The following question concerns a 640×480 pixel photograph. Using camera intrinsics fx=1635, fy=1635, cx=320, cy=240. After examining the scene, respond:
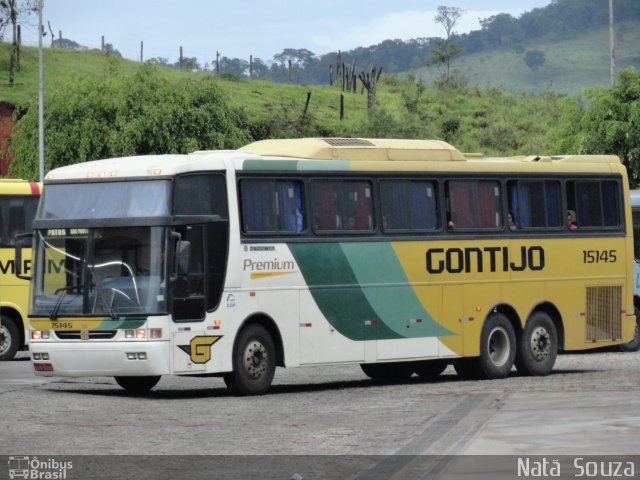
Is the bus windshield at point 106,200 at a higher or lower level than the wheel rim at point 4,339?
higher

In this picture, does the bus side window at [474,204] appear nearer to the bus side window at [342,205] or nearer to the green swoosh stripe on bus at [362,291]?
the green swoosh stripe on bus at [362,291]

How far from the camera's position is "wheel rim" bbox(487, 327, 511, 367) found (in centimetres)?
2561

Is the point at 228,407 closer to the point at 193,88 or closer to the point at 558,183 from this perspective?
the point at 558,183

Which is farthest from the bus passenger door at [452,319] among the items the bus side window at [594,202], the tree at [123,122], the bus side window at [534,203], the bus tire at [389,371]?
the tree at [123,122]

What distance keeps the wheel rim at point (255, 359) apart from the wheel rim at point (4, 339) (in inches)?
415

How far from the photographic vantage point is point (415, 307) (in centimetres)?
2434

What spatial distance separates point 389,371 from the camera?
2617 cm

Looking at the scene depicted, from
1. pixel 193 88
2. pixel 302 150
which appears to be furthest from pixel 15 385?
pixel 193 88

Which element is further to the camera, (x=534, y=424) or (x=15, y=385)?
(x=15, y=385)

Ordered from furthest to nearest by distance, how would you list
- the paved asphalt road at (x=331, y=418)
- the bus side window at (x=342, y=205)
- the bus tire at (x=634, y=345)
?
the bus tire at (x=634, y=345) → the bus side window at (x=342, y=205) → the paved asphalt road at (x=331, y=418)

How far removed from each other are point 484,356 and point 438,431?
892 centimetres

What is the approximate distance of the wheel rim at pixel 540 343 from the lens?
26141 millimetres

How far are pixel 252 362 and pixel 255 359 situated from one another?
7 cm

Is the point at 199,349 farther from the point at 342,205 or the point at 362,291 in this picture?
the point at 342,205
